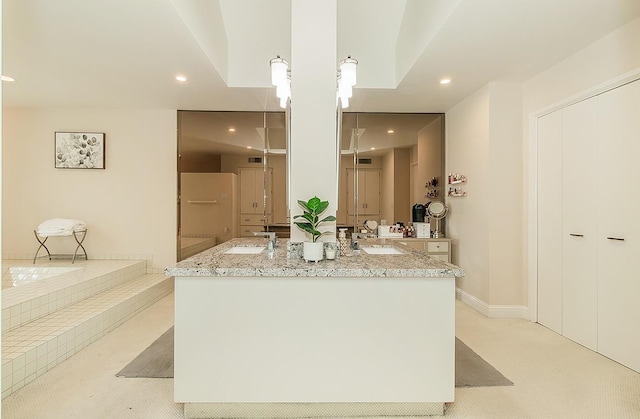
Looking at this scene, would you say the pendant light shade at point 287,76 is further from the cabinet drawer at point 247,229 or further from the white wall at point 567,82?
the cabinet drawer at point 247,229

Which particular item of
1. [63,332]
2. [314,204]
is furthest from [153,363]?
[314,204]

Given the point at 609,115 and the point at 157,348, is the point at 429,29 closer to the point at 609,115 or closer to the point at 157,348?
the point at 609,115

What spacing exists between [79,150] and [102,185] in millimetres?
528

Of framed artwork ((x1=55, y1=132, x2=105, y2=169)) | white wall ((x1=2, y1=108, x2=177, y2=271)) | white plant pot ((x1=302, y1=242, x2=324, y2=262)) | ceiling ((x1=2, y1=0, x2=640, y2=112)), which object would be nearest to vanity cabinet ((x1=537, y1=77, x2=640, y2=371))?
ceiling ((x1=2, y1=0, x2=640, y2=112))

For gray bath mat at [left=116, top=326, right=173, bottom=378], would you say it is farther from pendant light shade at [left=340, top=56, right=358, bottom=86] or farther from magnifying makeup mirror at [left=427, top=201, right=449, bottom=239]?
magnifying makeup mirror at [left=427, top=201, right=449, bottom=239]

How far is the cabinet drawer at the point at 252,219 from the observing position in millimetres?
4504

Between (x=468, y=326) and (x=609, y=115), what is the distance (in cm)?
210

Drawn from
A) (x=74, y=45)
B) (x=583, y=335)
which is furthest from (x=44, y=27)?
(x=583, y=335)

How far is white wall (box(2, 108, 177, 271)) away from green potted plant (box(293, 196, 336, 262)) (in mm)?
2949

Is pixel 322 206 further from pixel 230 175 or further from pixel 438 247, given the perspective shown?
pixel 230 175

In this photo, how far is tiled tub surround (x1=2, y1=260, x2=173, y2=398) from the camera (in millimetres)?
2248

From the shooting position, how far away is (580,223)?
110 inches

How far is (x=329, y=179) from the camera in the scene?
7.28 ft

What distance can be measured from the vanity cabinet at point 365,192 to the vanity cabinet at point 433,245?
608mm
